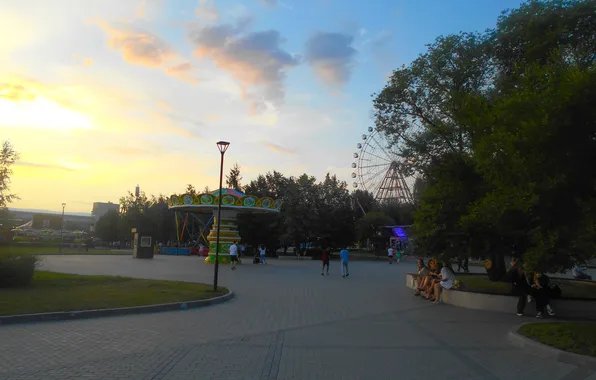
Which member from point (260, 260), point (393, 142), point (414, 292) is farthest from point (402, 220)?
point (414, 292)

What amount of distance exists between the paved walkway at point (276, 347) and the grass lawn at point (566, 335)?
534 mm

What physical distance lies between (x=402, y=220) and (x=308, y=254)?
24.8 metres

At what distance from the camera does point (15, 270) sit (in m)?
14.9

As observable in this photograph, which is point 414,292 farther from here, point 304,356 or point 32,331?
point 32,331

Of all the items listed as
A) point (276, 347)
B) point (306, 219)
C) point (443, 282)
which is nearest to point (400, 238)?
point (306, 219)

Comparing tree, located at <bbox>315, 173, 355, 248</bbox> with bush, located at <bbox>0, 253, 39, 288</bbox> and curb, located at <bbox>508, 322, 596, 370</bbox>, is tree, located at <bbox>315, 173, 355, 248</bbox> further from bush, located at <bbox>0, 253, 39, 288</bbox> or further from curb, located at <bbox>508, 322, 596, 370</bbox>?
curb, located at <bbox>508, 322, 596, 370</bbox>

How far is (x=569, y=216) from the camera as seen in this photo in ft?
28.5

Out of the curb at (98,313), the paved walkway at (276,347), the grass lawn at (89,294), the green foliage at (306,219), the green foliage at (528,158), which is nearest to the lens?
the paved walkway at (276,347)

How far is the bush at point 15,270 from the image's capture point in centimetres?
1473

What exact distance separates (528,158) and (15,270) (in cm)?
1486

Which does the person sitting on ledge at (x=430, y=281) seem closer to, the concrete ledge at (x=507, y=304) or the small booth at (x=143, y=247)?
the concrete ledge at (x=507, y=304)

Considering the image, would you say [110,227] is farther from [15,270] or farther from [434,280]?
[434,280]

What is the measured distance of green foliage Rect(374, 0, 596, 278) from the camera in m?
7.95

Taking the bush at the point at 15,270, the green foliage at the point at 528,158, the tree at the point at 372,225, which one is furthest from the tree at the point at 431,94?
the tree at the point at 372,225
